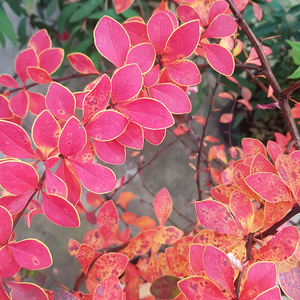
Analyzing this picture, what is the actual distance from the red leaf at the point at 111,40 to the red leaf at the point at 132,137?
6 cm

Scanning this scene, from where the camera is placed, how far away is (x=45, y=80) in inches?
12.4

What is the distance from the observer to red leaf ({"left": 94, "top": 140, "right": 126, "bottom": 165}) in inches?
8.5

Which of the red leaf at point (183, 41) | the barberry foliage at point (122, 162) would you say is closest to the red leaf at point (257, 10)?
the barberry foliage at point (122, 162)

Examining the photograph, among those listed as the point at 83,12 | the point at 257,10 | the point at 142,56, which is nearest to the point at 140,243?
the point at 142,56

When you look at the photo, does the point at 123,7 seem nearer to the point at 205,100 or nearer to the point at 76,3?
the point at 76,3

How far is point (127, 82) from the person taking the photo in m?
0.20

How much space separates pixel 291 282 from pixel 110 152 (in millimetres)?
220

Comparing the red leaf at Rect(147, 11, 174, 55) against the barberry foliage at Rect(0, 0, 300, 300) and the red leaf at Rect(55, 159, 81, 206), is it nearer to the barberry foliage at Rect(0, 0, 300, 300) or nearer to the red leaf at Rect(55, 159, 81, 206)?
the barberry foliage at Rect(0, 0, 300, 300)

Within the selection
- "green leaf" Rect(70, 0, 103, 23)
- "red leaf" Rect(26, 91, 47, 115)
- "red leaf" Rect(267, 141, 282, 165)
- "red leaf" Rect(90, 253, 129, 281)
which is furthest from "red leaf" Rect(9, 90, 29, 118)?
"green leaf" Rect(70, 0, 103, 23)

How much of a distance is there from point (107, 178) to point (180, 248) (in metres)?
0.15

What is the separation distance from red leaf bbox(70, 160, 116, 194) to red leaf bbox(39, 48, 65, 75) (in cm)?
21

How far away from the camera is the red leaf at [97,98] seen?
187mm

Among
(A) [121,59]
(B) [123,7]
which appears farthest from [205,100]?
(A) [121,59]

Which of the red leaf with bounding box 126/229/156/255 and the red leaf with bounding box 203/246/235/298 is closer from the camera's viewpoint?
the red leaf with bounding box 203/246/235/298
